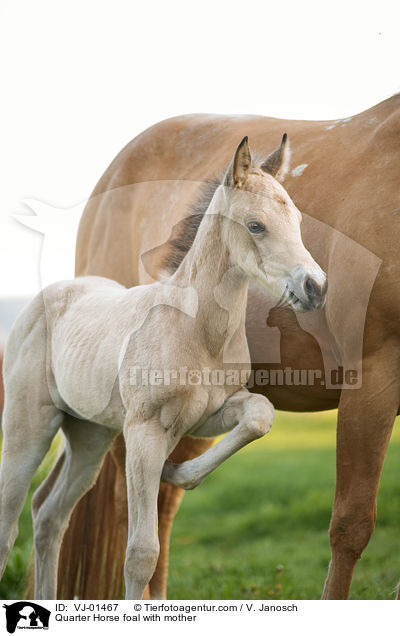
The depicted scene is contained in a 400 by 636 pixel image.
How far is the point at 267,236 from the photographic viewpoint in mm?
1942

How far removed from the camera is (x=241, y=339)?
7.20 ft

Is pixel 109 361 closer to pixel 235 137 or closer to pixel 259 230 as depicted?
pixel 259 230

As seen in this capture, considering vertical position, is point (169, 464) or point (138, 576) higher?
point (169, 464)

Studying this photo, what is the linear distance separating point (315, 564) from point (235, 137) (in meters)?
3.41

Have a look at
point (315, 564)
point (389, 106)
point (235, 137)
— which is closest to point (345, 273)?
point (389, 106)

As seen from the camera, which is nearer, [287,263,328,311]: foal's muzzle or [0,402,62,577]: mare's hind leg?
[287,263,328,311]: foal's muzzle

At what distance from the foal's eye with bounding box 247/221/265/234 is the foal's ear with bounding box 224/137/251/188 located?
114 mm

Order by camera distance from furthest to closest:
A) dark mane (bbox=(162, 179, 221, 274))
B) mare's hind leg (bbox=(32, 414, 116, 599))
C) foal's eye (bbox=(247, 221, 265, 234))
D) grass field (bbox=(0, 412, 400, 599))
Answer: grass field (bbox=(0, 412, 400, 599))
mare's hind leg (bbox=(32, 414, 116, 599))
dark mane (bbox=(162, 179, 221, 274))
foal's eye (bbox=(247, 221, 265, 234))

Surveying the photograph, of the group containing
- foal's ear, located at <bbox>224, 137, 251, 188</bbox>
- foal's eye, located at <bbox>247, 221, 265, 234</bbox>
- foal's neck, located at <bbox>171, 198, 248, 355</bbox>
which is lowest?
foal's neck, located at <bbox>171, 198, 248, 355</bbox>

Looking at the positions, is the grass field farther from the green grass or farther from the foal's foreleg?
the foal's foreleg

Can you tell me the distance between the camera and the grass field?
3965 millimetres

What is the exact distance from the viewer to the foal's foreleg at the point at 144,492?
6.72 ft

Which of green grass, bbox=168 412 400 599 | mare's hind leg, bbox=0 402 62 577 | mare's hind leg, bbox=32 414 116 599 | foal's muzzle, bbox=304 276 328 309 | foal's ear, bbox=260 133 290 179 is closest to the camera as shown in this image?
foal's muzzle, bbox=304 276 328 309
